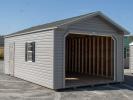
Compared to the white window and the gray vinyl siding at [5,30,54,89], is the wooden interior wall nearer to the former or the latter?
the gray vinyl siding at [5,30,54,89]

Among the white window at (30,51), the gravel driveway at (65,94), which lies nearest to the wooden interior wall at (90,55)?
the gravel driveway at (65,94)

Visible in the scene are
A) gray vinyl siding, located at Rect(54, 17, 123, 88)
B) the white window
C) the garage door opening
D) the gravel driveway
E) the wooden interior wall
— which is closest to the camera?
the gravel driveway

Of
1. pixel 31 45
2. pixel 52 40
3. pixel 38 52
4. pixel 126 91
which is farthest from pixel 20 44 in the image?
pixel 126 91

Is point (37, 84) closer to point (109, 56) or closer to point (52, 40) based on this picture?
point (52, 40)

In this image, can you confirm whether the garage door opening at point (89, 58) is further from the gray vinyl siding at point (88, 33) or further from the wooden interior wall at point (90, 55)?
the gray vinyl siding at point (88, 33)

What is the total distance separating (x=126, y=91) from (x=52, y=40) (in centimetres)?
430

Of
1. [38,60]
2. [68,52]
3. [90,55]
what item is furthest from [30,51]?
[68,52]

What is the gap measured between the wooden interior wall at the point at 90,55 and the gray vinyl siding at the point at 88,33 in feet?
2.13

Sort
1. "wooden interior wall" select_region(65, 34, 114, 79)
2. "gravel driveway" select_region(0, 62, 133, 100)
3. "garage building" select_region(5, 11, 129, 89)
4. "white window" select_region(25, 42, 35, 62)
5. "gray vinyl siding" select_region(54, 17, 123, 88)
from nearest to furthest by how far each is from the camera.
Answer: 1. "gravel driveway" select_region(0, 62, 133, 100)
2. "gray vinyl siding" select_region(54, 17, 123, 88)
3. "garage building" select_region(5, 11, 129, 89)
4. "white window" select_region(25, 42, 35, 62)
5. "wooden interior wall" select_region(65, 34, 114, 79)

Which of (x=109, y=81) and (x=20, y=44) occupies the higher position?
(x=20, y=44)

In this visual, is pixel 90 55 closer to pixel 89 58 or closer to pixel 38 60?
pixel 89 58

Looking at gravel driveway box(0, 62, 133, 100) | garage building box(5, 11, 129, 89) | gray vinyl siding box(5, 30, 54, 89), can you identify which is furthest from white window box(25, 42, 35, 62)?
gravel driveway box(0, 62, 133, 100)

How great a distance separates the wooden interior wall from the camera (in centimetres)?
1733

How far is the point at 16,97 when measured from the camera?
10641 millimetres
